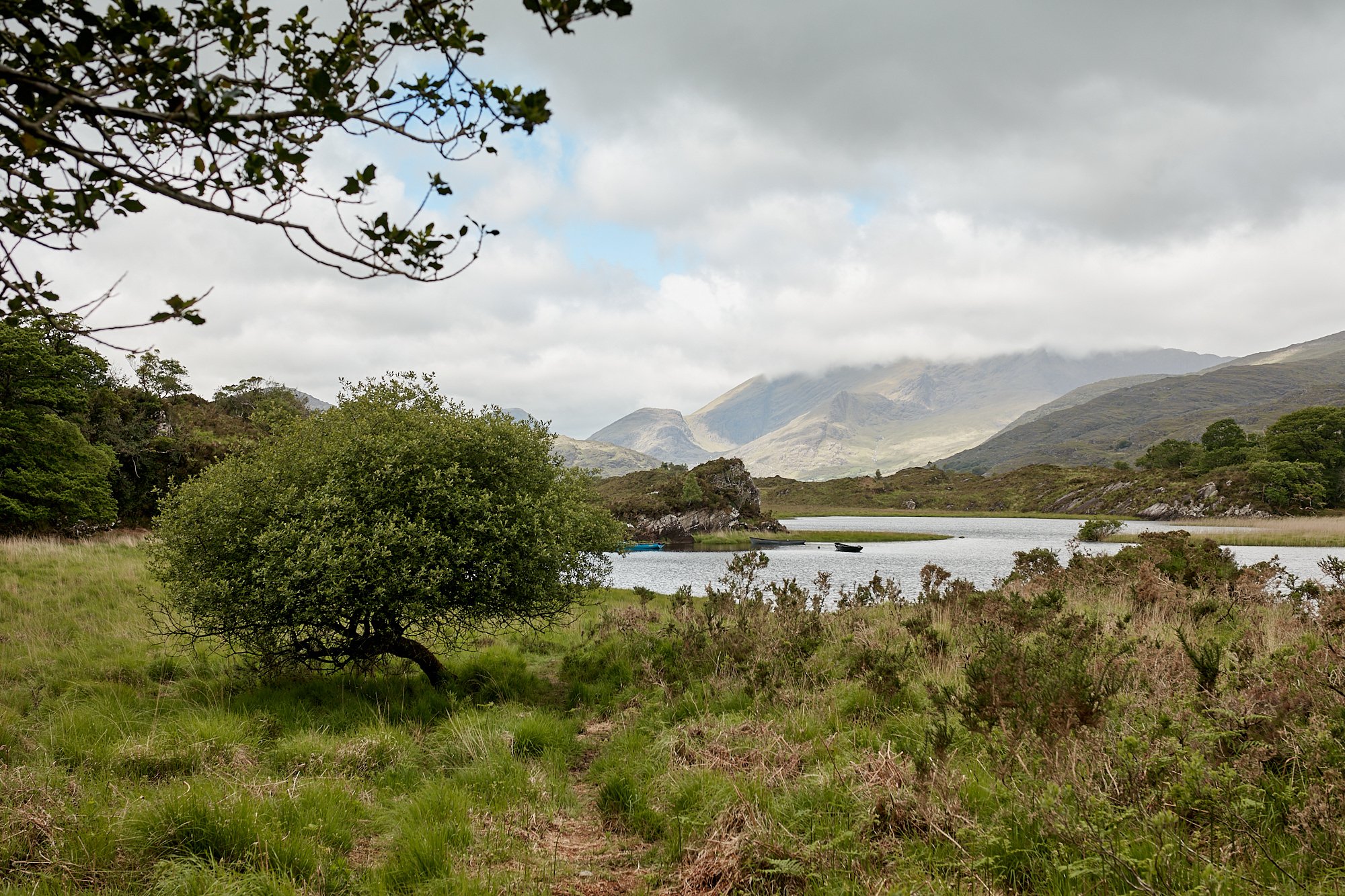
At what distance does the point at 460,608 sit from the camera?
41.8ft

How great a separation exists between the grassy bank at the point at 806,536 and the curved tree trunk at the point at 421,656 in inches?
2804

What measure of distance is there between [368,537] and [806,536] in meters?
82.4

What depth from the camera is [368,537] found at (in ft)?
37.7

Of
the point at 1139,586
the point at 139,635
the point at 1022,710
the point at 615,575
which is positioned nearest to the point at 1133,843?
Answer: the point at 1022,710

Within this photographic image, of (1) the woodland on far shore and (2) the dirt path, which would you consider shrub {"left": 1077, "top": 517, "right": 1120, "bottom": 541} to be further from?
(2) the dirt path

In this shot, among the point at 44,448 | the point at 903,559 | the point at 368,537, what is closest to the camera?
the point at 368,537

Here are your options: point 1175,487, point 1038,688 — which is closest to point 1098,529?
point 1175,487

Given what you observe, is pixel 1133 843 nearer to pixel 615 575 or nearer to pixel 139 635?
pixel 139 635

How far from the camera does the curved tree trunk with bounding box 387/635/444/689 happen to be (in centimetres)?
1290

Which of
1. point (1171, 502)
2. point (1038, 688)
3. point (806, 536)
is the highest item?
point (1038, 688)

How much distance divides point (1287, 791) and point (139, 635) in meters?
20.4

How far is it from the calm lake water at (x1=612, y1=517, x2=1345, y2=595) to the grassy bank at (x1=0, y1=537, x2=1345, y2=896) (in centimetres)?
2032

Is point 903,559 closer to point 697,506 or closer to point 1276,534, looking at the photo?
point 1276,534

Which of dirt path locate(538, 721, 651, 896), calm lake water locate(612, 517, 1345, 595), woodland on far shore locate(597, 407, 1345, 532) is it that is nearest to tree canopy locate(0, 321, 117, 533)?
Answer: calm lake water locate(612, 517, 1345, 595)
